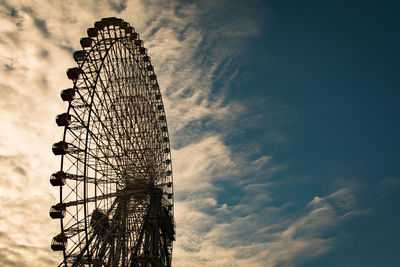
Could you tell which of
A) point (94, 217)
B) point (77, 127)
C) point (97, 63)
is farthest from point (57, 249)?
point (97, 63)

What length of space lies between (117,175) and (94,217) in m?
3.91

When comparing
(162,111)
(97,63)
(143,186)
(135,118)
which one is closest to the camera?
(97,63)

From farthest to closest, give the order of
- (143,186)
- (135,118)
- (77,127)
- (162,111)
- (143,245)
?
(162,111) < (135,118) < (143,186) < (143,245) < (77,127)

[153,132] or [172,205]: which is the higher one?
[153,132]

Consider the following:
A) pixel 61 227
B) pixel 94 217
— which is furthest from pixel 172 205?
pixel 61 227

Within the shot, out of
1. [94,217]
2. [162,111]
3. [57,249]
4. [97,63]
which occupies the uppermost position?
[162,111]

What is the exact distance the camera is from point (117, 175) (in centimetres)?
2405

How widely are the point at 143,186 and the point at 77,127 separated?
350 inches

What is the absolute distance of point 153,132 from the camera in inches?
1179

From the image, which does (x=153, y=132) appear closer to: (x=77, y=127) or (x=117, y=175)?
(x=117, y=175)

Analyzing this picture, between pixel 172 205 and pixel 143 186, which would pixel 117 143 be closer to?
pixel 143 186

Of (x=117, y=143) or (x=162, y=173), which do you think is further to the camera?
(x=162, y=173)

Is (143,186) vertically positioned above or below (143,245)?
above

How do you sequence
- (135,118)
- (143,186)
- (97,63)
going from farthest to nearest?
(135,118) → (143,186) → (97,63)
